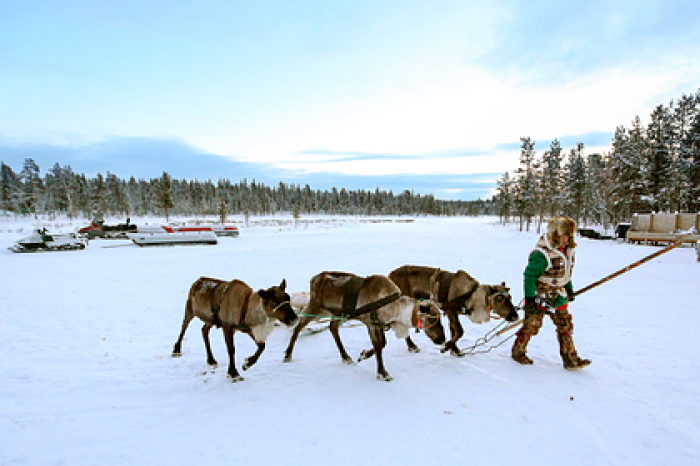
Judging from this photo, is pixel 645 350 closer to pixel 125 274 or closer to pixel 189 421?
pixel 189 421

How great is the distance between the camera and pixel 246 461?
3.50 metres

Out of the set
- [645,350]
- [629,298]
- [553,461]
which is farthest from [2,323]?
[629,298]

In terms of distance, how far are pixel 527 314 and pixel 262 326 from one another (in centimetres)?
454

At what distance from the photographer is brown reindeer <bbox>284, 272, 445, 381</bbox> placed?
5.24m

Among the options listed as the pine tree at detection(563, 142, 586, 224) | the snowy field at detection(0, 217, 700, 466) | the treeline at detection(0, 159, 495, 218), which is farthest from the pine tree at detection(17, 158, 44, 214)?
the pine tree at detection(563, 142, 586, 224)

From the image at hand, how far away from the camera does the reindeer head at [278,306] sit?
4.93 meters

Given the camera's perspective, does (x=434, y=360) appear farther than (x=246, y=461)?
Yes

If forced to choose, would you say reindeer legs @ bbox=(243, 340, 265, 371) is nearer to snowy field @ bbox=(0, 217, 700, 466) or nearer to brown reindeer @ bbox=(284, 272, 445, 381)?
snowy field @ bbox=(0, 217, 700, 466)

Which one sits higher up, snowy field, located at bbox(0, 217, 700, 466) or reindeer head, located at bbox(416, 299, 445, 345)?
reindeer head, located at bbox(416, 299, 445, 345)

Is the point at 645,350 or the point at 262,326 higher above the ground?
the point at 262,326

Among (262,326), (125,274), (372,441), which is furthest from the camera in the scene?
(125,274)

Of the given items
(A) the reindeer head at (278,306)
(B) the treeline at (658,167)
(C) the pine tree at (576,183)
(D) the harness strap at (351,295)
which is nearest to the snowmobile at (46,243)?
(A) the reindeer head at (278,306)

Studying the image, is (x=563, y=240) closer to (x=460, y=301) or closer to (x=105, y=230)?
(x=460, y=301)

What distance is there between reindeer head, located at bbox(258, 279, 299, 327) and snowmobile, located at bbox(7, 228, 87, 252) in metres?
26.9
